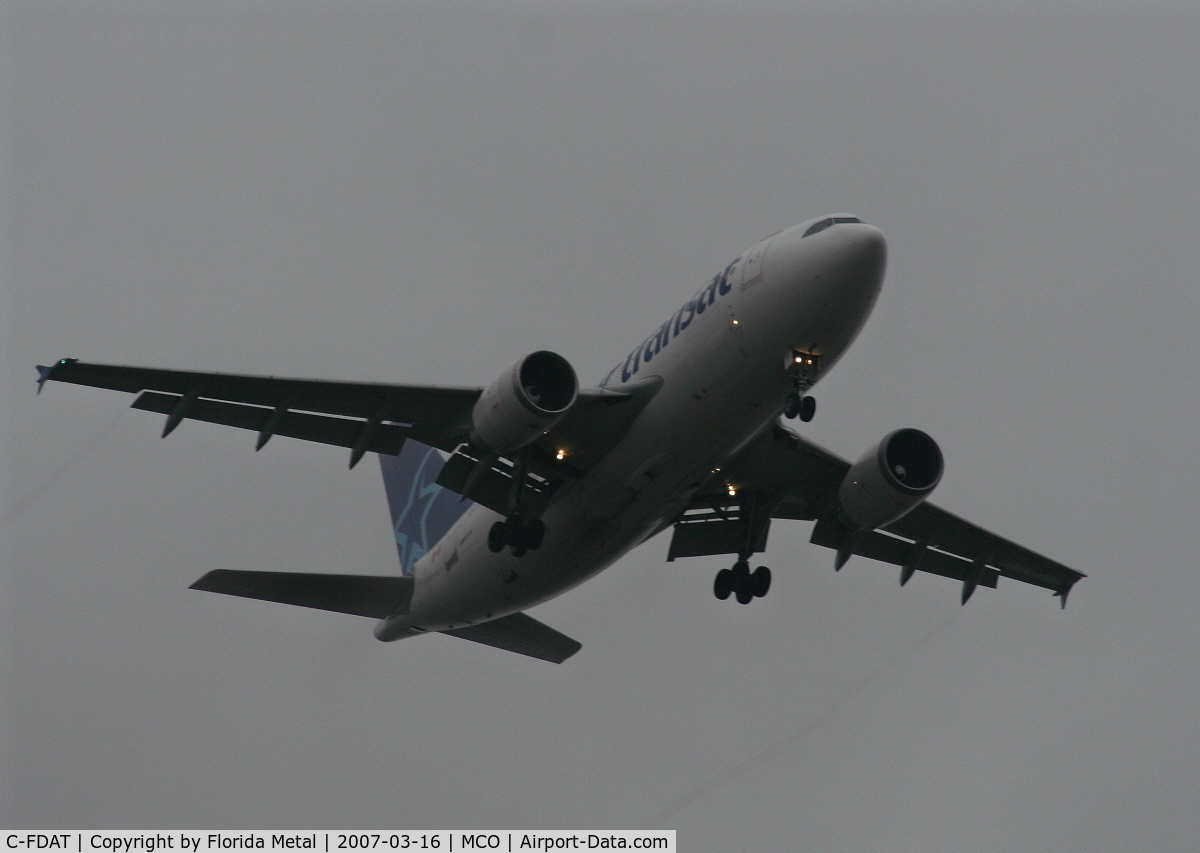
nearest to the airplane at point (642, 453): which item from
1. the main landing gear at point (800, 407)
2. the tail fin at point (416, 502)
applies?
the main landing gear at point (800, 407)

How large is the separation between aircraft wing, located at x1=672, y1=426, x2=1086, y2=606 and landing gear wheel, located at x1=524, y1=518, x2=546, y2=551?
4.09 metres

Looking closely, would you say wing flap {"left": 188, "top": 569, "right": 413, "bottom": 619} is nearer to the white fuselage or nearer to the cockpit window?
the white fuselage

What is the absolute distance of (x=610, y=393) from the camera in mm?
21672

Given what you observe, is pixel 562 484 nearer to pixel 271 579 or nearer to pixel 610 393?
pixel 610 393

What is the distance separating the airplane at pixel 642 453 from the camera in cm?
2047

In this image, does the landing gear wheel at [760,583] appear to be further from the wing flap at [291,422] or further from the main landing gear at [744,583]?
the wing flap at [291,422]

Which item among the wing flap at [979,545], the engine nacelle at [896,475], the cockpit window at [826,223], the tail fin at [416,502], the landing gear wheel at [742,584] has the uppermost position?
the tail fin at [416,502]

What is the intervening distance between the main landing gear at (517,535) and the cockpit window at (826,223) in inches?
279

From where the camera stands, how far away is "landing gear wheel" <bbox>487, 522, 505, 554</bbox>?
909 inches

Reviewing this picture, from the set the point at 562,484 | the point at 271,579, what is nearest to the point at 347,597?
the point at 271,579

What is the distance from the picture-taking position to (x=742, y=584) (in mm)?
25969

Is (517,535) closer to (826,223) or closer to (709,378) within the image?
(709,378)

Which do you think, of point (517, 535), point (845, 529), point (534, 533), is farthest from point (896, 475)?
point (517, 535)

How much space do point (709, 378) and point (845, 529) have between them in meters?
6.37
